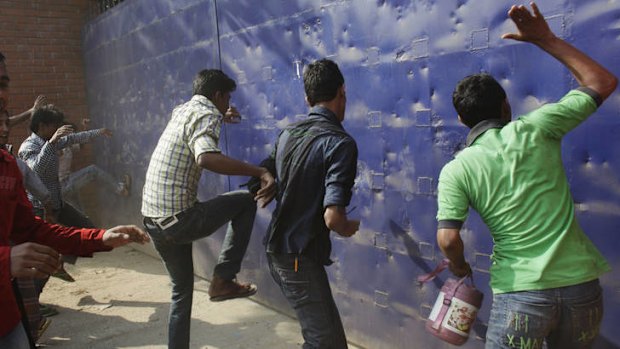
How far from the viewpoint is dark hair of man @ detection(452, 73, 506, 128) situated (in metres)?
2.14

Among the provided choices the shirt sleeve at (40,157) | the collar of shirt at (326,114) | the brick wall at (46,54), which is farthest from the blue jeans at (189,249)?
the brick wall at (46,54)

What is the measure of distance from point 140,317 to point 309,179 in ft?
10.3

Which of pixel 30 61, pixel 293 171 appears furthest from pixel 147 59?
pixel 293 171

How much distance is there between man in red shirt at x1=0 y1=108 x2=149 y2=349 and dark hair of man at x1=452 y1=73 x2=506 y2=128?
4.91 feet

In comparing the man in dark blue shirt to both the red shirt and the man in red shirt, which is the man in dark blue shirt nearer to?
the man in red shirt

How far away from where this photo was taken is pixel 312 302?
2611 millimetres

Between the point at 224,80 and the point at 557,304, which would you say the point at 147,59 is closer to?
the point at 224,80

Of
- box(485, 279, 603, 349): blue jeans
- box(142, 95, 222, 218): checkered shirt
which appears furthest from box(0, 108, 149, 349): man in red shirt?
box(485, 279, 603, 349): blue jeans

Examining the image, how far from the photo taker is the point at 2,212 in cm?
213

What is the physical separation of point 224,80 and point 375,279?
1.69 metres

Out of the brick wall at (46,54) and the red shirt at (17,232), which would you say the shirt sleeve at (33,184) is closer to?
the red shirt at (17,232)

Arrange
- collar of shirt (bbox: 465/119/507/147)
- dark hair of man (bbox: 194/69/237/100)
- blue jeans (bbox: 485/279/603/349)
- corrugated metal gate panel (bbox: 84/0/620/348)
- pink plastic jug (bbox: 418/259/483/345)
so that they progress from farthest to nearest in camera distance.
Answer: dark hair of man (bbox: 194/69/237/100) < corrugated metal gate panel (bbox: 84/0/620/348) < pink plastic jug (bbox: 418/259/483/345) < collar of shirt (bbox: 465/119/507/147) < blue jeans (bbox: 485/279/603/349)

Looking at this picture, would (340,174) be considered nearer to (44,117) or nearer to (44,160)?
(44,160)

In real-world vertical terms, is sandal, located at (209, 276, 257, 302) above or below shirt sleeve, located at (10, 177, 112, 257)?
below
